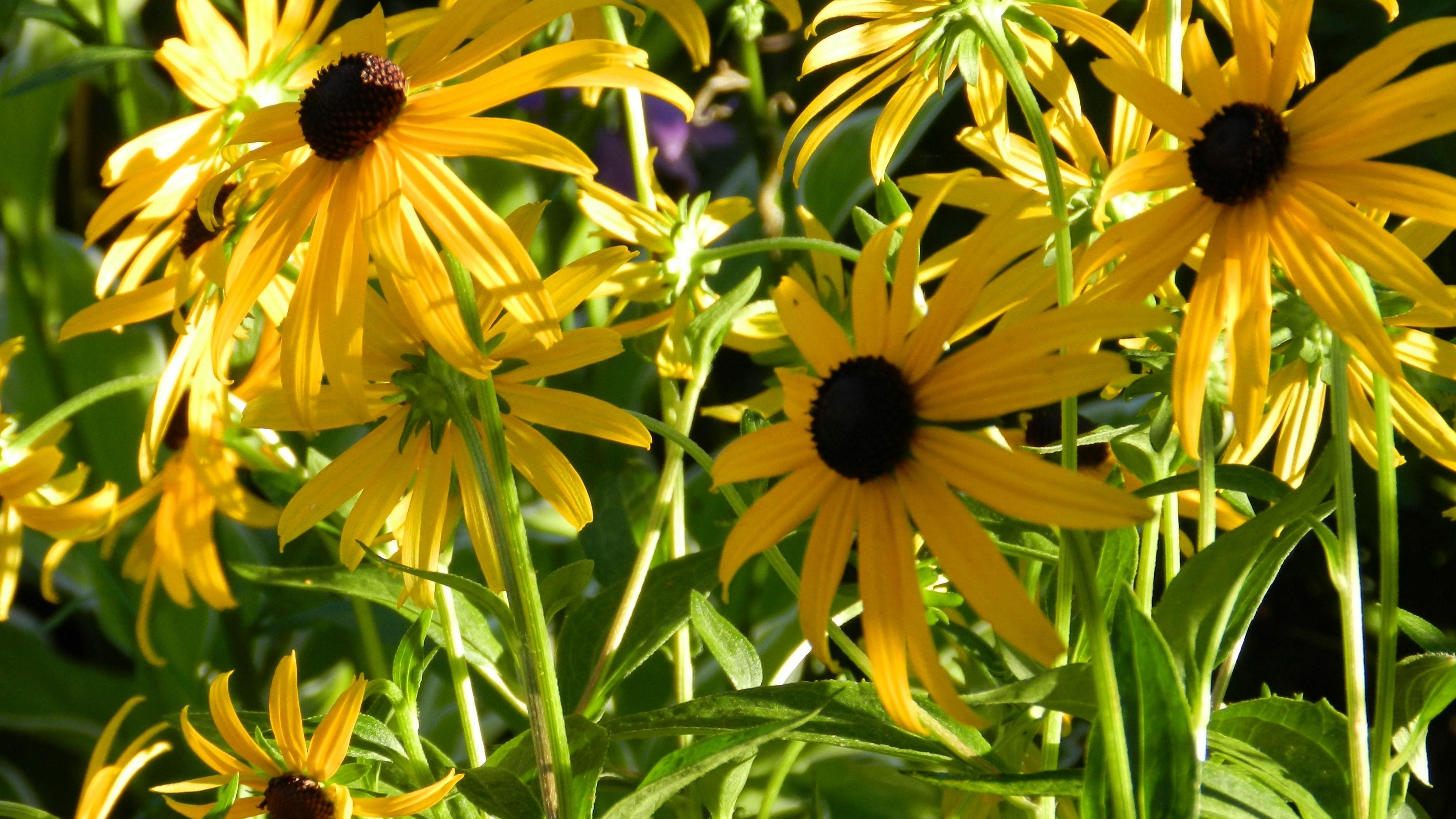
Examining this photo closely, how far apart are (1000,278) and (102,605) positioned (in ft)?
3.03

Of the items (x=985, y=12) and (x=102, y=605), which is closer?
(x=985, y=12)

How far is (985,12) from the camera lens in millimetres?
408

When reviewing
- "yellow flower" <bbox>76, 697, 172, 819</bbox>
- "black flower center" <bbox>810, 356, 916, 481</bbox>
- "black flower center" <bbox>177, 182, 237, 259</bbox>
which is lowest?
"yellow flower" <bbox>76, 697, 172, 819</bbox>

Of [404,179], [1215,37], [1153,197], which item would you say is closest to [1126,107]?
[1153,197]

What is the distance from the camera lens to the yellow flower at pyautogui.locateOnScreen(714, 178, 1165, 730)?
31cm

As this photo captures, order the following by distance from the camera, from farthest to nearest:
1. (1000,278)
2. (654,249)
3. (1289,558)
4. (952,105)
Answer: (952,105)
(1289,558)
(654,249)
(1000,278)

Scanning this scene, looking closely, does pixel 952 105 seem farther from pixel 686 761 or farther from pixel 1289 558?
pixel 686 761

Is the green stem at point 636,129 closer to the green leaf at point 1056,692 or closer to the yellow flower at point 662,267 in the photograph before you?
the yellow flower at point 662,267

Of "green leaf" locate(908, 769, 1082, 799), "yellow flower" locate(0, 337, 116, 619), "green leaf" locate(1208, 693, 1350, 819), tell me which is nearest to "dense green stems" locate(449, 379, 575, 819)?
"green leaf" locate(908, 769, 1082, 799)

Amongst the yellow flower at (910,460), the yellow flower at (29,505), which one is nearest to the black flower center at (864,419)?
the yellow flower at (910,460)

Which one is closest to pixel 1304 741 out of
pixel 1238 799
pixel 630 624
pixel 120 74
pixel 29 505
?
pixel 1238 799

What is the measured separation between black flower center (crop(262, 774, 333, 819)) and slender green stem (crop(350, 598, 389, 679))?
0.24m

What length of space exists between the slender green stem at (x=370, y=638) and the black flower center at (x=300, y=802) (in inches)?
9.3

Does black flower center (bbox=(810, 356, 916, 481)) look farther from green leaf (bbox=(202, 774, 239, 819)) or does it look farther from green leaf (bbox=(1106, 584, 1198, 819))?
green leaf (bbox=(202, 774, 239, 819))
